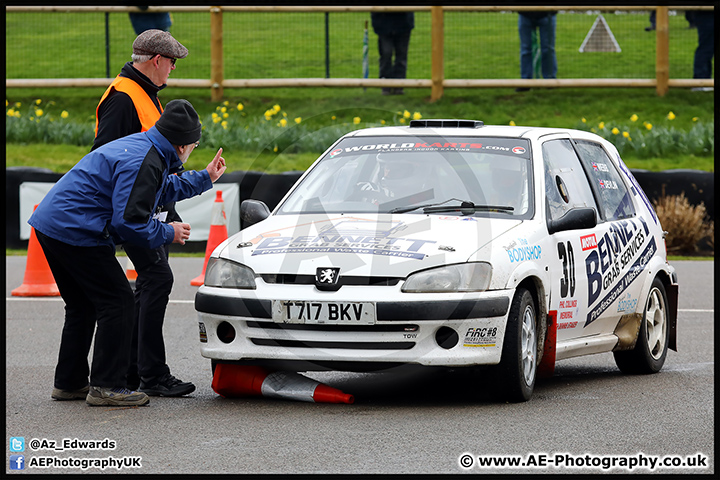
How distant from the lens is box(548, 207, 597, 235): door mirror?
6.74m

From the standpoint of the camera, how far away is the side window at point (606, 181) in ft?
25.4

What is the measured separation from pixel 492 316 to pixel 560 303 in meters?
0.93

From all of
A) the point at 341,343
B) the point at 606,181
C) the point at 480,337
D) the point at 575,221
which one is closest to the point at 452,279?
the point at 480,337

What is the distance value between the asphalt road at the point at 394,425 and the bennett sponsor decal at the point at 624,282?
490 millimetres

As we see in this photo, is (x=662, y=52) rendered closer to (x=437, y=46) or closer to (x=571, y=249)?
(x=437, y=46)

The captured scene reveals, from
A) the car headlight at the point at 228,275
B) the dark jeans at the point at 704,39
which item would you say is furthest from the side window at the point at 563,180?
the dark jeans at the point at 704,39

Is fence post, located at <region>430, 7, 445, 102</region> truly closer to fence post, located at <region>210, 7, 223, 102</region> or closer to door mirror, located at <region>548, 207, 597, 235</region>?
fence post, located at <region>210, 7, 223, 102</region>

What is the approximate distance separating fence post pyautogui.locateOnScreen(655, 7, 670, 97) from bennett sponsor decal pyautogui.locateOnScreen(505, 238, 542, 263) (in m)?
15.3

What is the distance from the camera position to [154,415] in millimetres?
6109

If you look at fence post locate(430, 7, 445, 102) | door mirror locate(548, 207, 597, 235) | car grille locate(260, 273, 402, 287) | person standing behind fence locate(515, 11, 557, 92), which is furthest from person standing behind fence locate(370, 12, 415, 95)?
car grille locate(260, 273, 402, 287)

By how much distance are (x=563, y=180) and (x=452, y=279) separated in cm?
169

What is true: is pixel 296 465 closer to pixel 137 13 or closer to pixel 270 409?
pixel 270 409

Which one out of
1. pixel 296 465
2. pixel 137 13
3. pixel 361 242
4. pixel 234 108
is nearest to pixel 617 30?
pixel 234 108

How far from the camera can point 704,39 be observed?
69.5ft
